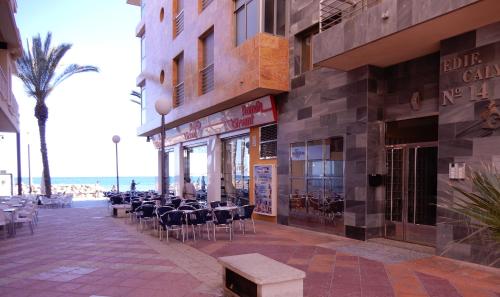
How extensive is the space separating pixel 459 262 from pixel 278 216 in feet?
19.3

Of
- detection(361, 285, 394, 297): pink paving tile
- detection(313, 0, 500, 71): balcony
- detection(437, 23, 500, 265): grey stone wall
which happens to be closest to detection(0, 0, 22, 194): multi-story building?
detection(313, 0, 500, 71): balcony

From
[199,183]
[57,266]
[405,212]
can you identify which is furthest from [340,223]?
[199,183]

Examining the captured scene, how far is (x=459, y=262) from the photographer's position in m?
6.58

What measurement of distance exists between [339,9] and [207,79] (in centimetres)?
712

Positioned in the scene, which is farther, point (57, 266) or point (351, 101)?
point (351, 101)

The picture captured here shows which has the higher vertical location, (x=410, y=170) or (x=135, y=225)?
(x=410, y=170)

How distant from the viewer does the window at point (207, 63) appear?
14898 millimetres

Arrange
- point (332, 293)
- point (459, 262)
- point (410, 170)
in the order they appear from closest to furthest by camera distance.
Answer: point (332, 293) < point (459, 262) < point (410, 170)

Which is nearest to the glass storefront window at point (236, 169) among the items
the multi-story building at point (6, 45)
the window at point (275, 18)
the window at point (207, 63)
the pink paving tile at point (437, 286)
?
the window at point (207, 63)

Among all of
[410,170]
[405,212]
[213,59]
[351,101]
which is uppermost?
[213,59]

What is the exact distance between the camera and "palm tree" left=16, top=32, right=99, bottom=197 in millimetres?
20891

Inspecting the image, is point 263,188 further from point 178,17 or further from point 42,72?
point 42,72

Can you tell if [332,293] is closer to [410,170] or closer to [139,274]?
[139,274]

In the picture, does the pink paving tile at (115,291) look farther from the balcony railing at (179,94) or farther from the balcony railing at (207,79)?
the balcony railing at (179,94)
